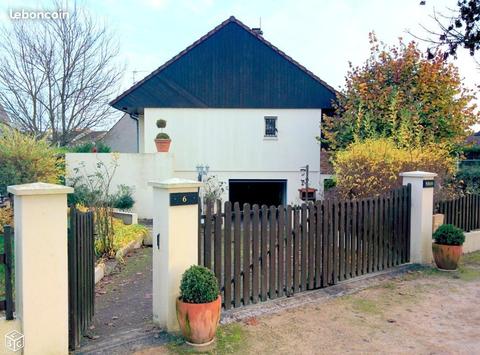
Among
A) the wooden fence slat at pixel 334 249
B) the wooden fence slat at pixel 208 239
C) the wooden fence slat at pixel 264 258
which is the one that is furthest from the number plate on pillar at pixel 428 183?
the wooden fence slat at pixel 208 239

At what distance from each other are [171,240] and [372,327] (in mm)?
2620

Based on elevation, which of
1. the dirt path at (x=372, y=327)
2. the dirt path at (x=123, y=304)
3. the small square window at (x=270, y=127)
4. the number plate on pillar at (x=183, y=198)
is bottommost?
the dirt path at (x=123, y=304)

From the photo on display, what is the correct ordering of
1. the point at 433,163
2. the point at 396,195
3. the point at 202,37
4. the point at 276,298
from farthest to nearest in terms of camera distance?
1. the point at 202,37
2. the point at 433,163
3. the point at 396,195
4. the point at 276,298

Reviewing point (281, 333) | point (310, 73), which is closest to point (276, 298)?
point (281, 333)

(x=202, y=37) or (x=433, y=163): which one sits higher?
(x=202, y=37)

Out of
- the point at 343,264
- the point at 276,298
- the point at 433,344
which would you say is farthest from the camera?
the point at 343,264

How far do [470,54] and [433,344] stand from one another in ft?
16.6

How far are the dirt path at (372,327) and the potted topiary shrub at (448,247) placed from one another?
1.04 m

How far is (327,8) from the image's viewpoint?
34.8 ft

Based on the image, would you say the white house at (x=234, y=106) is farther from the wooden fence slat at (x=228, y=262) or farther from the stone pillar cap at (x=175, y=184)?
the stone pillar cap at (x=175, y=184)

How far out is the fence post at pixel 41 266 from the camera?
145 inches

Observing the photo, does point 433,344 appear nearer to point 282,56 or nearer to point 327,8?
point 327,8

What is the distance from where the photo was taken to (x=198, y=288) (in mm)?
4348

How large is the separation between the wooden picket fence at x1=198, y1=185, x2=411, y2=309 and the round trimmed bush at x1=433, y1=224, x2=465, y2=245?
0.54m
